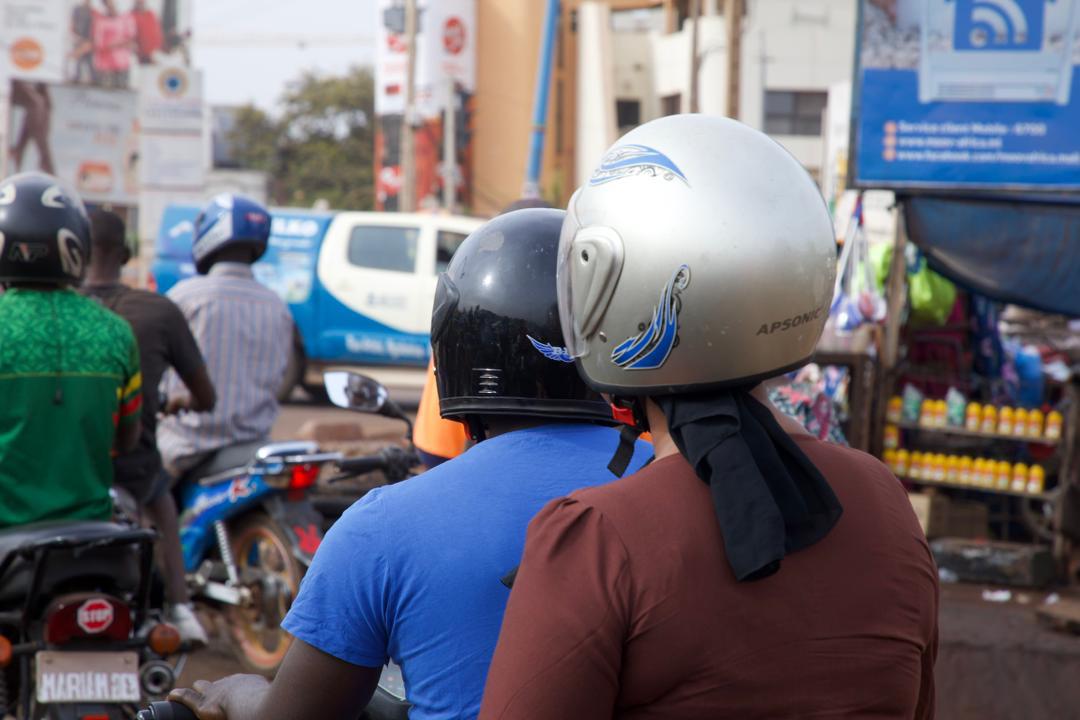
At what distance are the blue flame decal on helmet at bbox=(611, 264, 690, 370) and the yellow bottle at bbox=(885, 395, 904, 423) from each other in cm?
677

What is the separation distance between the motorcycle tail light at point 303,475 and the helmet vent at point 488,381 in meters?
3.07

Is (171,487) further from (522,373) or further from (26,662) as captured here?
(522,373)

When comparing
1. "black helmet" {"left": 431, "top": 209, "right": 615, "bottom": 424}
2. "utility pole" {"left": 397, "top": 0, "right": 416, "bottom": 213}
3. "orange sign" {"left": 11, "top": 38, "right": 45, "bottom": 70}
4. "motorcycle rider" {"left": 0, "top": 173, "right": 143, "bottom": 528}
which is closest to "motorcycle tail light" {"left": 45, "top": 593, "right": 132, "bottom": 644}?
"motorcycle rider" {"left": 0, "top": 173, "right": 143, "bottom": 528}

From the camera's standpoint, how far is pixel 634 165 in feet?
5.25

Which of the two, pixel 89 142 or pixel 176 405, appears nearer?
pixel 176 405

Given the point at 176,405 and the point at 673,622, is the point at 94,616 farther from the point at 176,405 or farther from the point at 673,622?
the point at 673,622

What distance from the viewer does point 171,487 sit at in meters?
5.66

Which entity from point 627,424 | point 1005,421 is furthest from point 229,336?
point 1005,421

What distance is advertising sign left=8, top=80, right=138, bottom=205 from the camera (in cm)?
2552

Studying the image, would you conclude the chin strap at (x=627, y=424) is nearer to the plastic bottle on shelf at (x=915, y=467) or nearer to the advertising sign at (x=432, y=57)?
the plastic bottle on shelf at (x=915, y=467)

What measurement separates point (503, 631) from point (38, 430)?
279 centimetres

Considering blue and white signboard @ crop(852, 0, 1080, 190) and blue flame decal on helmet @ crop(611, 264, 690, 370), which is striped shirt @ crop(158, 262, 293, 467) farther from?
blue flame decal on helmet @ crop(611, 264, 690, 370)

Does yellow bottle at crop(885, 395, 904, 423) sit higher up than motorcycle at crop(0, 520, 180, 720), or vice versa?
motorcycle at crop(0, 520, 180, 720)

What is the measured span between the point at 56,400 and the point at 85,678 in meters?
0.81
